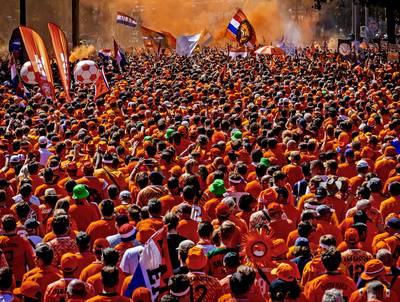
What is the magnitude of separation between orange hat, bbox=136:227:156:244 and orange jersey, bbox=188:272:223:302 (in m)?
1.53

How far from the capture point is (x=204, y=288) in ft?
21.1

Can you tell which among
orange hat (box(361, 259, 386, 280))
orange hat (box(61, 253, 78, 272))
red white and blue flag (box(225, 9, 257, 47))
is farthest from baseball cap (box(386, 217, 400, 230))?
red white and blue flag (box(225, 9, 257, 47))

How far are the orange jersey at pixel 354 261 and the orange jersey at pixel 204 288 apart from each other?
4.39 ft

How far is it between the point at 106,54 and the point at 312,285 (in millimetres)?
30793

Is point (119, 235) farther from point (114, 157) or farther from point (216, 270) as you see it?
point (114, 157)

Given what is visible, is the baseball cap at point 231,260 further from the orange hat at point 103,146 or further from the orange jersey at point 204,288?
the orange hat at point 103,146

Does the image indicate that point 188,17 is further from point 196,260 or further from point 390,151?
point 196,260

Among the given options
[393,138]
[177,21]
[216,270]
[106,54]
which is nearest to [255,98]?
[393,138]

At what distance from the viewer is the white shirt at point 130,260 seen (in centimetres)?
719

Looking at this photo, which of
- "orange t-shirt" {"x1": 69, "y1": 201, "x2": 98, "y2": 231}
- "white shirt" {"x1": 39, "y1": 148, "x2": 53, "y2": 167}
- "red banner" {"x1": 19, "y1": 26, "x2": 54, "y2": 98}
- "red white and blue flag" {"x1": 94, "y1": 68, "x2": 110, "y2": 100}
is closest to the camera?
"orange t-shirt" {"x1": 69, "y1": 201, "x2": 98, "y2": 231}

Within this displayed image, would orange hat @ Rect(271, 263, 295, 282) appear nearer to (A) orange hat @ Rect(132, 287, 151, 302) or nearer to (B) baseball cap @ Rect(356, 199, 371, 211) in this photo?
(A) orange hat @ Rect(132, 287, 151, 302)

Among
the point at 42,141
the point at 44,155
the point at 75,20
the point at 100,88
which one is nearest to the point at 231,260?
the point at 44,155

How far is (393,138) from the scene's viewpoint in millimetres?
13594

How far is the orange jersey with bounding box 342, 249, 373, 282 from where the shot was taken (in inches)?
284
